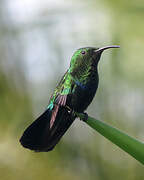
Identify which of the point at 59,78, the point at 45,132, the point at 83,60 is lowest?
the point at 59,78

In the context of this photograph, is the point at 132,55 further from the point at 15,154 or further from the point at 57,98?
the point at 57,98

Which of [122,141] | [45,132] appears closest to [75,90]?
[45,132]

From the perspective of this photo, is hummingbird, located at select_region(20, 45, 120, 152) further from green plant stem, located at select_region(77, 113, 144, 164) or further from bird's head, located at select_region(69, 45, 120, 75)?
green plant stem, located at select_region(77, 113, 144, 164)

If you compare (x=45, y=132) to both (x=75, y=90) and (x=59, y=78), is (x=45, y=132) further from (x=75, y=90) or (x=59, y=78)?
(x=59, y=78)

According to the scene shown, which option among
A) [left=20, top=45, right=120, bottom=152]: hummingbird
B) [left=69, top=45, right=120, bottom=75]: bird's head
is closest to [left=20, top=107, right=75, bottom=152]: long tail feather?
[left=20, top=45, right=120, bottom=152]: hummingbird

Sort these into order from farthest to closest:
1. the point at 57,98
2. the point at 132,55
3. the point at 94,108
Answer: the point at 132,55 → the point at 94,108 → the point at 57,98

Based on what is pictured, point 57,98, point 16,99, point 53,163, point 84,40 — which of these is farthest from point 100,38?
point 57,98
